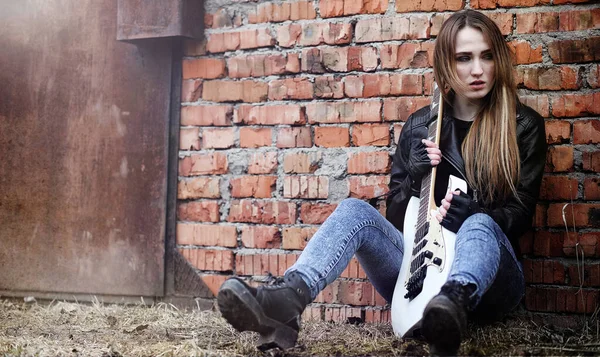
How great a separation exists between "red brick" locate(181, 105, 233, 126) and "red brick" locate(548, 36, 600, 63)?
1.58 meters

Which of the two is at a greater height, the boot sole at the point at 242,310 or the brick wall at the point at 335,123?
the brick wall at the point at 335,123

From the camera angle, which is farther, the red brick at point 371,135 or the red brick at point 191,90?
the red brick at point 191,90

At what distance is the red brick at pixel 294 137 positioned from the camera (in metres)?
3.49

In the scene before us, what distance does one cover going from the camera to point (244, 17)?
362cm

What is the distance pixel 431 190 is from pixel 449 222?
203 millimetres

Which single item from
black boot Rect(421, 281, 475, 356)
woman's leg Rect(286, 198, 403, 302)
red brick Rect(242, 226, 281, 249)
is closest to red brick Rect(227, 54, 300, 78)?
red brick Rect(242, 226, 281, 249)

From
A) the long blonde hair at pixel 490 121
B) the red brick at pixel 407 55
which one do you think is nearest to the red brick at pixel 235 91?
the red brick at pixel 407 55

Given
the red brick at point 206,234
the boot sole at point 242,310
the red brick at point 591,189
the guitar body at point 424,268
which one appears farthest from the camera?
the red brick at point 206,234

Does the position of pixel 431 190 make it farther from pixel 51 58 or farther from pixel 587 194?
pixel 51 58

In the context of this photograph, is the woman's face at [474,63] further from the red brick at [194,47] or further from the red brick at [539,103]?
the red brick at [194,47]

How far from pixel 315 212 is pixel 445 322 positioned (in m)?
1.38

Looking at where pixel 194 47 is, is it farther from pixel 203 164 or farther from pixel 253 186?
pixel 253 186

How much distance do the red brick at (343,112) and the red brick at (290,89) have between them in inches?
2.6

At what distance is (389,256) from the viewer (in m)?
2.86
